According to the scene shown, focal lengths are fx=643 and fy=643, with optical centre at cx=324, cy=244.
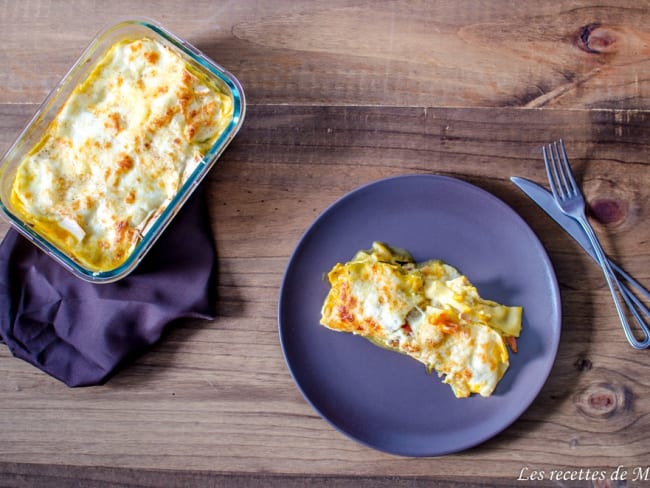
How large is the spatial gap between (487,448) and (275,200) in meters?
1.08

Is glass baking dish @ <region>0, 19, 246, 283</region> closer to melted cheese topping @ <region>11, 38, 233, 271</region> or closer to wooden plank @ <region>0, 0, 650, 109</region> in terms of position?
melted cheese topping @ <region>11, 38, 233, 271</region>

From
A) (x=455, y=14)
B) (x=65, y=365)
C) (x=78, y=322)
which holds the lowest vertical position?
(x=65, y=365)

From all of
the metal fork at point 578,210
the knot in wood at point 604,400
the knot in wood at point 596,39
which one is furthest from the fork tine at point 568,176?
the knot in wood at point 604,400

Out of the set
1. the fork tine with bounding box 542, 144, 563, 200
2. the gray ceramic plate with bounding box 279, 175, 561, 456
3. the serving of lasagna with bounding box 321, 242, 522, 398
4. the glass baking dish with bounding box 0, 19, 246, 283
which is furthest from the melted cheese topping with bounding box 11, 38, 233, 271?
the fork tine with bounding box 542, 144, 563, 200

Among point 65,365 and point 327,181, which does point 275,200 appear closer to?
point 327,181

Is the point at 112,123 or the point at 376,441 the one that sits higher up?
the point at 112,123

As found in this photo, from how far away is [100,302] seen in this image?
2123 millimetres

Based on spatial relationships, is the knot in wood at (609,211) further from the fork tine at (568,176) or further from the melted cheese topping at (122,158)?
the melted cheese topping at (122,158)

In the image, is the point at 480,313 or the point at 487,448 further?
the point at 487,448

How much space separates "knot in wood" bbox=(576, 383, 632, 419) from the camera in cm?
210

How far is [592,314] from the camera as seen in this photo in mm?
2096

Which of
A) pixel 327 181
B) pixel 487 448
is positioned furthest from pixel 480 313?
pixel 327 181

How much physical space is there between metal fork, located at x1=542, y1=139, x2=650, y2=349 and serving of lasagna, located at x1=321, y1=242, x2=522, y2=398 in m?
0.34

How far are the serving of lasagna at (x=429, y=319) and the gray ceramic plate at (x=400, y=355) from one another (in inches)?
3.4
